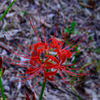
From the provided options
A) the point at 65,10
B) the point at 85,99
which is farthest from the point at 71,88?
the point at 65,10

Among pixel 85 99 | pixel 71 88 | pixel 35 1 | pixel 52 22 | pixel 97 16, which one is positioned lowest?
pixel 85 99

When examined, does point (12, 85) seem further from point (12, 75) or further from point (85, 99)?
point (85, 99)

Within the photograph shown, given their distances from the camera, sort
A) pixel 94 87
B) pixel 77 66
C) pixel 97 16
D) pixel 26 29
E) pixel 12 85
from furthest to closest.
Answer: pixel 97 16 < pixel 26 29 < pixel 77 66 < pixel 94 87 < pixel 12 85

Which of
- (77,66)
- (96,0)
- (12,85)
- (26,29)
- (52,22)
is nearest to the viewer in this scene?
(12,85)

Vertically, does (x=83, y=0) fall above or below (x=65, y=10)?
above

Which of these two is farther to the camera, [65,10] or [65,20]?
[65,10]

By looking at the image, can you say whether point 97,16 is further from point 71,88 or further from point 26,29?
point 71,88

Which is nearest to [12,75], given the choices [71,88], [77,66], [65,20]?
[71,88]
